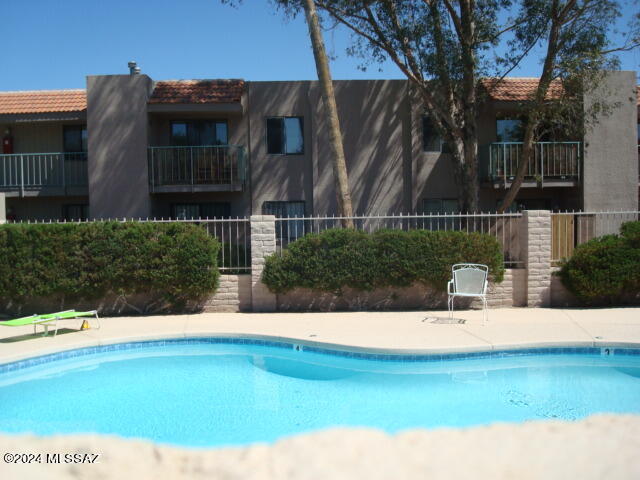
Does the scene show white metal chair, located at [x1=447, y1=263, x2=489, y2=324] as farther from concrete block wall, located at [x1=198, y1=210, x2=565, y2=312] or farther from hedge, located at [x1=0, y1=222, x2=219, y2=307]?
hedge, located at [x1=0, y1=222, x2=219, y2=307]

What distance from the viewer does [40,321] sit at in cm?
998

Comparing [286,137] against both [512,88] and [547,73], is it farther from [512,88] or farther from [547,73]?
[547,73]

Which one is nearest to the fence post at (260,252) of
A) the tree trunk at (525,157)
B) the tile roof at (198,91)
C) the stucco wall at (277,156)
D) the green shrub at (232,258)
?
the green shrub at (232,258)

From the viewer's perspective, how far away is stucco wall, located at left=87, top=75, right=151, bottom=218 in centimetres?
1941

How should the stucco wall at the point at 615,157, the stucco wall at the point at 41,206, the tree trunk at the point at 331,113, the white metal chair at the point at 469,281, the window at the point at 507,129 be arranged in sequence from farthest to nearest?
1. the stucco wall at the point at 41,206
2. the window at the point at 507,129
3. the stucco wall at the point at 615,157
4. the tree trunk at the point at 331,113
5. the white metal chair at the point at 469,281

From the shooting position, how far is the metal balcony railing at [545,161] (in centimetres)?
1955

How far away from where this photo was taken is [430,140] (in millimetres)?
20766

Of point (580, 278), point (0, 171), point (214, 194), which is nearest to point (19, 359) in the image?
point (580, 278)

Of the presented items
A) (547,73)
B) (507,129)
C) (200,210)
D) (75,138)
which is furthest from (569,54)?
(75,138)

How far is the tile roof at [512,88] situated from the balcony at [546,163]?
1.73 m

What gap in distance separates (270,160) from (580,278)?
11874 mm

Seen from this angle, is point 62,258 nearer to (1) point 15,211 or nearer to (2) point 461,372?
(2) point 461,372

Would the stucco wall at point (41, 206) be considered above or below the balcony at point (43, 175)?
below

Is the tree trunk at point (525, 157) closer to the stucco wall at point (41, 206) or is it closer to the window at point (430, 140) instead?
the window at point (430, 140)
